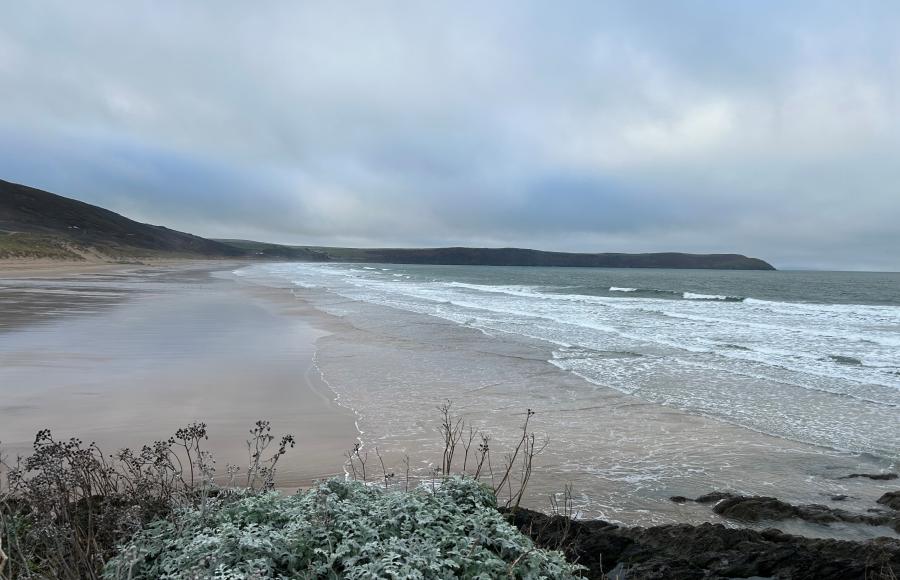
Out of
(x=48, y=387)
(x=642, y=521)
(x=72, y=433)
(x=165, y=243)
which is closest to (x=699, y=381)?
(x=642, y=521)

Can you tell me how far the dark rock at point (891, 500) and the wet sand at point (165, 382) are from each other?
5462mm

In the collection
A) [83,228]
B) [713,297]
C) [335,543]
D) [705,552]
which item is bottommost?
[705,552]

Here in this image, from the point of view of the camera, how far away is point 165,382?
372 inches

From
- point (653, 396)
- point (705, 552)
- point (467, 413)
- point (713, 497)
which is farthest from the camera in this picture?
point (653, 396)

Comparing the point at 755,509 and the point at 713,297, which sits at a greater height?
the point at 713,297

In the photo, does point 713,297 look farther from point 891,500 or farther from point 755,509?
point 755,509

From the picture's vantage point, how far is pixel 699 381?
1127 cm

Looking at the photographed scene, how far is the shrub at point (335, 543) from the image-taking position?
2625mm

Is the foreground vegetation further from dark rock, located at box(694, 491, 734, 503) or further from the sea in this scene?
dark rock, located at box(694, 491, 734, 503)

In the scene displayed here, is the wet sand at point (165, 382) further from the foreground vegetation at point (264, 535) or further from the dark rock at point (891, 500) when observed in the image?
the dark rock at point (891, 500)


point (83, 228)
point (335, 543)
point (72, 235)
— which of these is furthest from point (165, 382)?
point (83, 228)

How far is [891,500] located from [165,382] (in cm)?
1013

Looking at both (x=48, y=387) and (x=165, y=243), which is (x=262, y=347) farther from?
(x=165, y=243)

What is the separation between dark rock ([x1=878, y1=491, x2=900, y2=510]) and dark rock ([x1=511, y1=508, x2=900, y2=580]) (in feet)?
4.39
